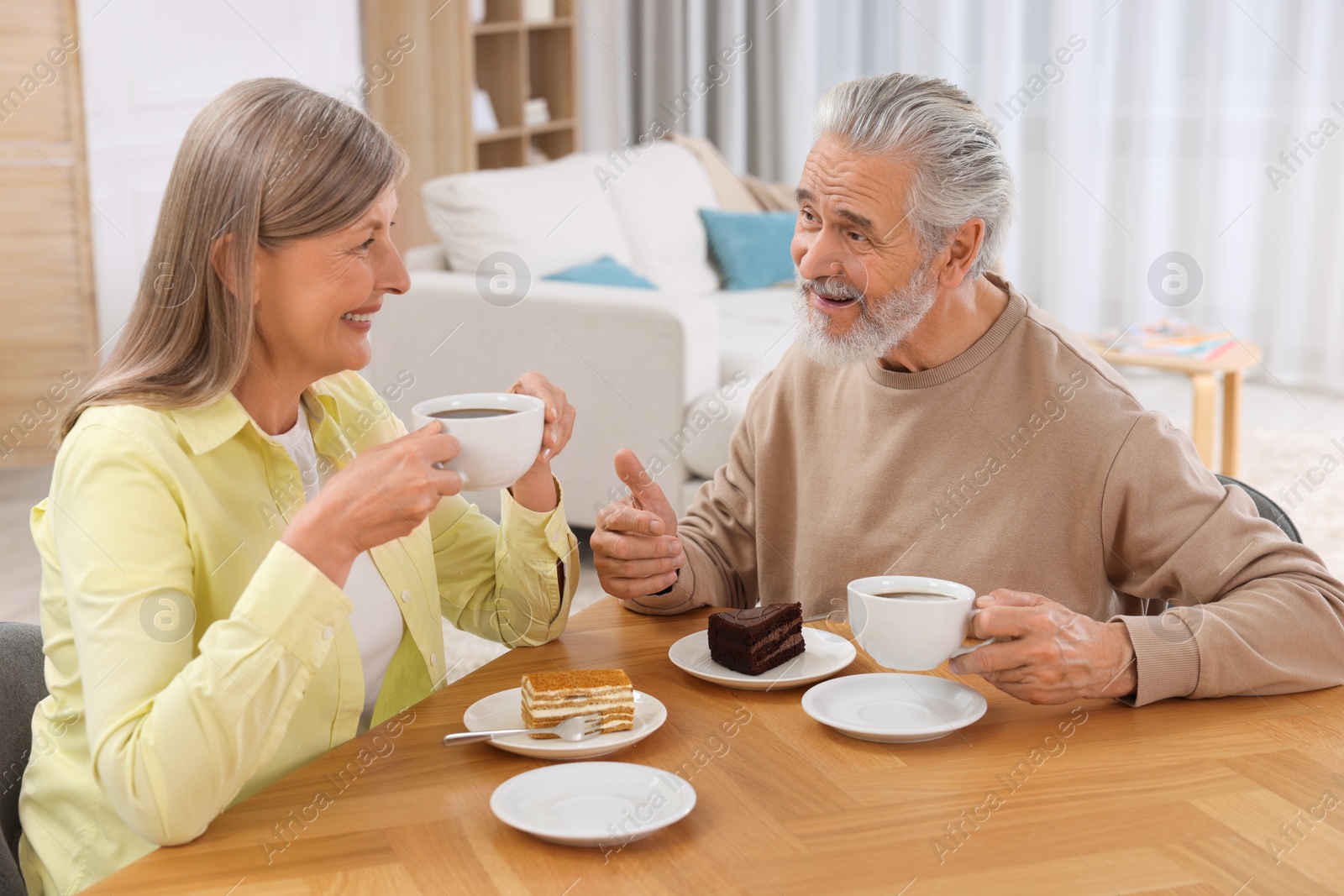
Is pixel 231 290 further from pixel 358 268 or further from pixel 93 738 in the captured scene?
pixel 93 738

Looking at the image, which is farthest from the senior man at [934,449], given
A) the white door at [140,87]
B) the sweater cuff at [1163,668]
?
the white door at [140,87]

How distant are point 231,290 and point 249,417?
12 cm

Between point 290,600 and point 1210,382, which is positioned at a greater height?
point 290,600

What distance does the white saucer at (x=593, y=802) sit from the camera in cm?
92

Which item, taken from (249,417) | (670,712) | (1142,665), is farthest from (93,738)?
(1142,665)

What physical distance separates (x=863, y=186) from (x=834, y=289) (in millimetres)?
123

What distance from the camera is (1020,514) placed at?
1436 mm

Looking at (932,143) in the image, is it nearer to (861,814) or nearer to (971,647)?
(971,647)

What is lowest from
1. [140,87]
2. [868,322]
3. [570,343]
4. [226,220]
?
[570,343]

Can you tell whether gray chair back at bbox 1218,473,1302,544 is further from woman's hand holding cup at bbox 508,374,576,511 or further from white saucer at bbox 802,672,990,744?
woman's hand holding cup at bbox 508,374,576,511

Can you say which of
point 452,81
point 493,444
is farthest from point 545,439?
point 452,81

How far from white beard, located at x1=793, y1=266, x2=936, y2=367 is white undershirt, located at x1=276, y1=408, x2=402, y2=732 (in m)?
0.57

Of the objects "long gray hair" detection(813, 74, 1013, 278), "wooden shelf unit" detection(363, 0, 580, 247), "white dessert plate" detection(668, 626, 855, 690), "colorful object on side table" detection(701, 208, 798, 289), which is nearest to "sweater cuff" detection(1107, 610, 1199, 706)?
"white dessert plate" detection(668, 626, 855, 690)

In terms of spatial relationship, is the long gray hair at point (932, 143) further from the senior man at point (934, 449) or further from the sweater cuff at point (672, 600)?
the sweater cuff at point (672, 600)
